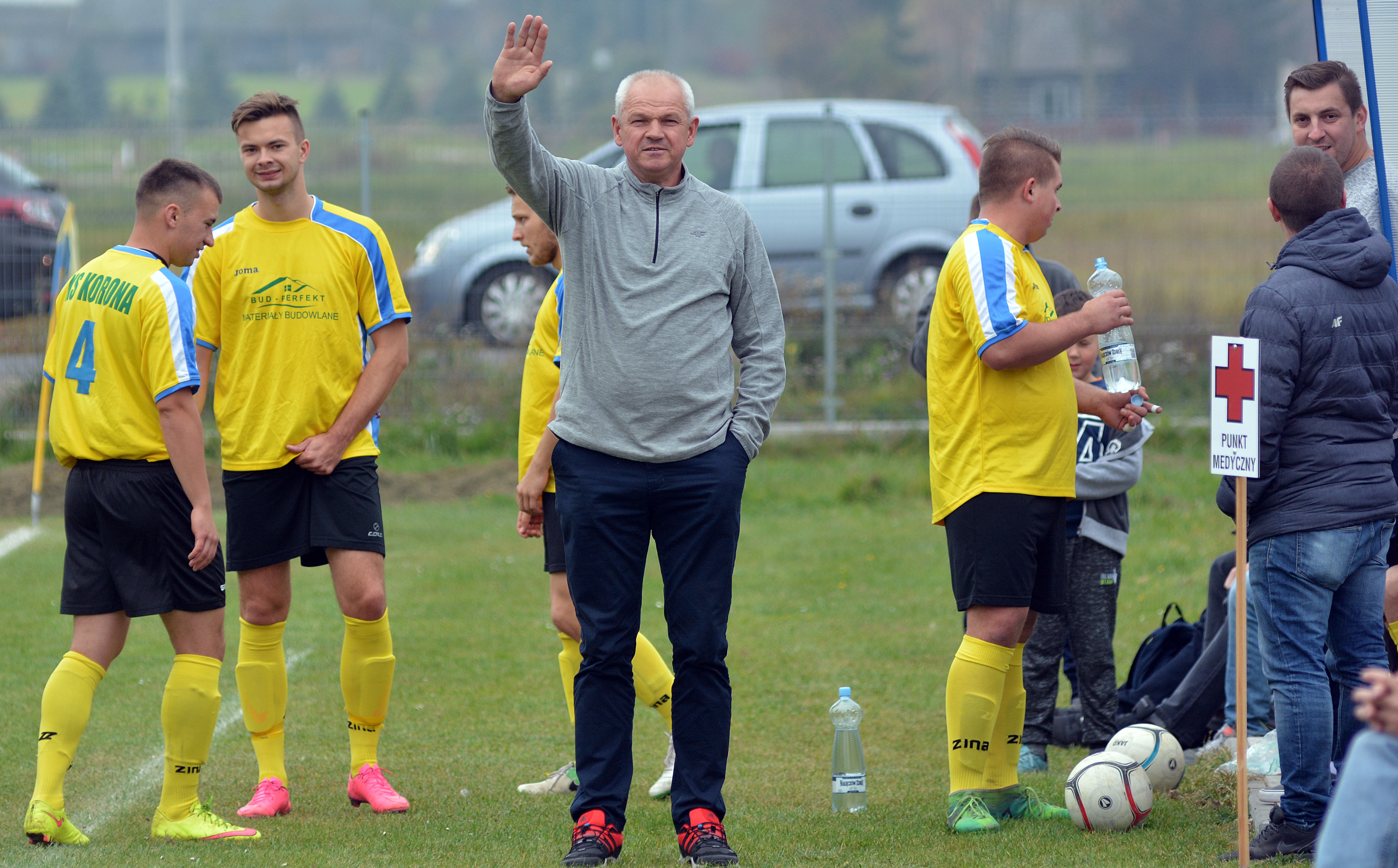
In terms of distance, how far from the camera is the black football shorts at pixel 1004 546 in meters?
4.32

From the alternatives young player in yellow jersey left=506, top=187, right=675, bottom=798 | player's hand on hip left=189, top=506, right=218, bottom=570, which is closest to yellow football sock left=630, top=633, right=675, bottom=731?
young player in yellow jersey left=506, top=187, right=675, bottom=798

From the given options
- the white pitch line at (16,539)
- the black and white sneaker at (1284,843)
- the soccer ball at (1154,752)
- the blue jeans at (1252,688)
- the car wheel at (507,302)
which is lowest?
the black and white sneaker at (1284,843)

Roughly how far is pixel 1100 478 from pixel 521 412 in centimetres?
223

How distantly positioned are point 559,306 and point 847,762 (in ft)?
5.93

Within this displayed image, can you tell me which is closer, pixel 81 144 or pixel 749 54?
pixel 81 144

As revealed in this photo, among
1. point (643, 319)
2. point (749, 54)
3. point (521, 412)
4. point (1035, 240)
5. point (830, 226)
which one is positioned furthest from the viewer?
point (749, 54)

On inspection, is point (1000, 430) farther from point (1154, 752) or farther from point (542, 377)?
point (542, 377)

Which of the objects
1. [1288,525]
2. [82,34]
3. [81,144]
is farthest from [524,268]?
A: [82,34]

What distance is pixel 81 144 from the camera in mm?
11812

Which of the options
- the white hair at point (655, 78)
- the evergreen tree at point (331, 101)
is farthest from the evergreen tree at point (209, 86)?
the white hair at point (655, 78)

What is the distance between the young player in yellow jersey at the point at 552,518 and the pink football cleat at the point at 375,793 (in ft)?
1.52

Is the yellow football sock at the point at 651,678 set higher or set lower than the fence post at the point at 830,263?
lower

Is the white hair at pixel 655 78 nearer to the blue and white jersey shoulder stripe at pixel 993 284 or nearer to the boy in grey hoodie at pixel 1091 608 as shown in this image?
the blue and white jersey shoulder stripe at pixel 993 284

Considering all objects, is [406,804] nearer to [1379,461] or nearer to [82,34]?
[1379,461]
